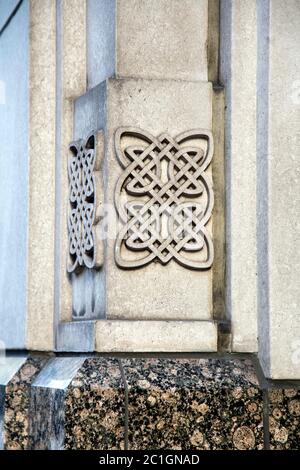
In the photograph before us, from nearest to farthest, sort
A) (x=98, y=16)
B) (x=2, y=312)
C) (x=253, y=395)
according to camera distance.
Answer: (x=253, y=395), (x=98, y=16), (x=2, y=312)

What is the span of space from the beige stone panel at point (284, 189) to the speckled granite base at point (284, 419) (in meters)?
0.08

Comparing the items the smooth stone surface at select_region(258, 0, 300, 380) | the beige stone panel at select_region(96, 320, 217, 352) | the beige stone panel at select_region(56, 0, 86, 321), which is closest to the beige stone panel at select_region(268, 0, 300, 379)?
the smooth stone surface at select_region(258, 0, 300, 380)

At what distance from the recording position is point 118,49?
17.3ft

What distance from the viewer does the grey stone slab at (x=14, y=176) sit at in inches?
227

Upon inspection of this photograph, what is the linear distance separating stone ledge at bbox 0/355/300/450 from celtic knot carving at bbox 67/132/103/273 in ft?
1.43

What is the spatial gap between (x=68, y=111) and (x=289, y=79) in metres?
1.03

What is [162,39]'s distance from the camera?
5355 mm

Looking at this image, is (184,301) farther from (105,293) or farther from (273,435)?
(273,435)

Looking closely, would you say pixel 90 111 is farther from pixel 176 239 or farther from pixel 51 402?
pixel 51 402

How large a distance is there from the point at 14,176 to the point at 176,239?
1.12 m

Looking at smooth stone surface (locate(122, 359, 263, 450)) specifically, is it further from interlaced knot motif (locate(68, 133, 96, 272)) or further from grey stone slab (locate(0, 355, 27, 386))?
grey stone slab (locate(0, 355, 27, 386))

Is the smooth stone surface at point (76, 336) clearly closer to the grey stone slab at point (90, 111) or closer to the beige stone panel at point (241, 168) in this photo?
the beige stone panel at point (241, 168)

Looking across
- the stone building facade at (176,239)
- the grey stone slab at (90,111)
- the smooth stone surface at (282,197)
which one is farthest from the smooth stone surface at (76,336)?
the grey stone slab at (90,111)

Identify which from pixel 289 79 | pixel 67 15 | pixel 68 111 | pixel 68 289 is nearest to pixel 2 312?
pixel 68 289
